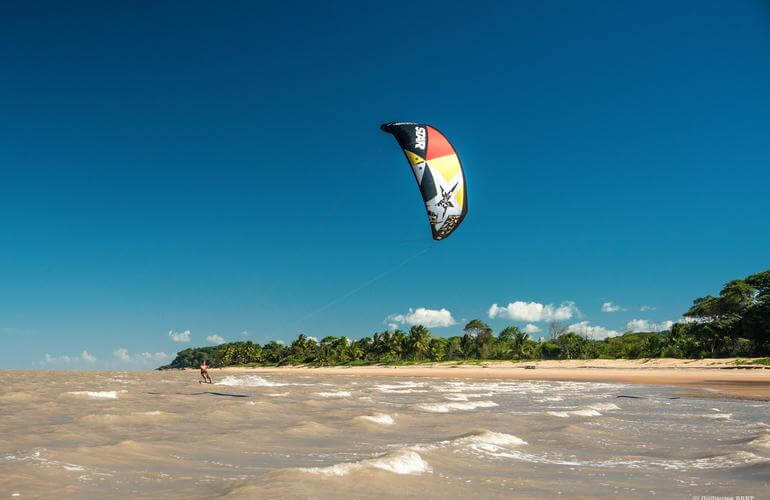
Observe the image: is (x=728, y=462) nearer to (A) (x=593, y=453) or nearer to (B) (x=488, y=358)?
(A) (x=593, y=453)

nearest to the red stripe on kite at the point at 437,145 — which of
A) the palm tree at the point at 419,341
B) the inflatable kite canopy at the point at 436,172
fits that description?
the inflatable kite canopy at the point at 436,172

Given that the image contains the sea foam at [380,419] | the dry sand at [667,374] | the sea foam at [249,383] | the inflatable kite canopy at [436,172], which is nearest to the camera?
the sea foam at [380,419]

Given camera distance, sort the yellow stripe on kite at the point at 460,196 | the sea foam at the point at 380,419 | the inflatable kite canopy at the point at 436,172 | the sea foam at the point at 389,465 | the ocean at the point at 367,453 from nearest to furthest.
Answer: the ocean at the point at 367,453
the sea foam at the point at 389,465
the sea foam at the point at 380,419
the inflatable kite canopy at the point at 436,172
the yellow stripe on kite at the point at 460,196

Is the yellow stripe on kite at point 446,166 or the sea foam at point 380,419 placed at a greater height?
the yellow stripe on kite at point 446,166

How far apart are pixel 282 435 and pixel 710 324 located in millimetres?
52779

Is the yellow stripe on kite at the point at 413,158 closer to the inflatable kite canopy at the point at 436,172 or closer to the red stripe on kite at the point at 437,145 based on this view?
the inflatable kite canopy at the point at 436,172

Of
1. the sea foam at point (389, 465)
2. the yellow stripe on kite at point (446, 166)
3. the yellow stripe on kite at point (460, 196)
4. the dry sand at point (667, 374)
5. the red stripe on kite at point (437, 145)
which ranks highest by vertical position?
the red stripe on kite at point (437, 145)

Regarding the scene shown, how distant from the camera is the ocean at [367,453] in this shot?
201 inches

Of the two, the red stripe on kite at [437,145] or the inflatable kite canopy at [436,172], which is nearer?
the inflatable kite canopy at [436,172]

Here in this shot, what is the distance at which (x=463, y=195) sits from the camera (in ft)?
48.4

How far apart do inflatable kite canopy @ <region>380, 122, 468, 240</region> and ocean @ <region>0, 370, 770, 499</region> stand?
5.26 meters

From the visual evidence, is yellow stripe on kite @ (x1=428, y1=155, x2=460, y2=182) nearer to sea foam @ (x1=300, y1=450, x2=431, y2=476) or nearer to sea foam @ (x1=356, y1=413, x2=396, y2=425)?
sea foam @ (x1=356, y1=413, x2=396, y2=425)

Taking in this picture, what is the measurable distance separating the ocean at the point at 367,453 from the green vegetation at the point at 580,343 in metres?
41.9

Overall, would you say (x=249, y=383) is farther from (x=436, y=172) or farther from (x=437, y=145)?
(x=437, y=145)
